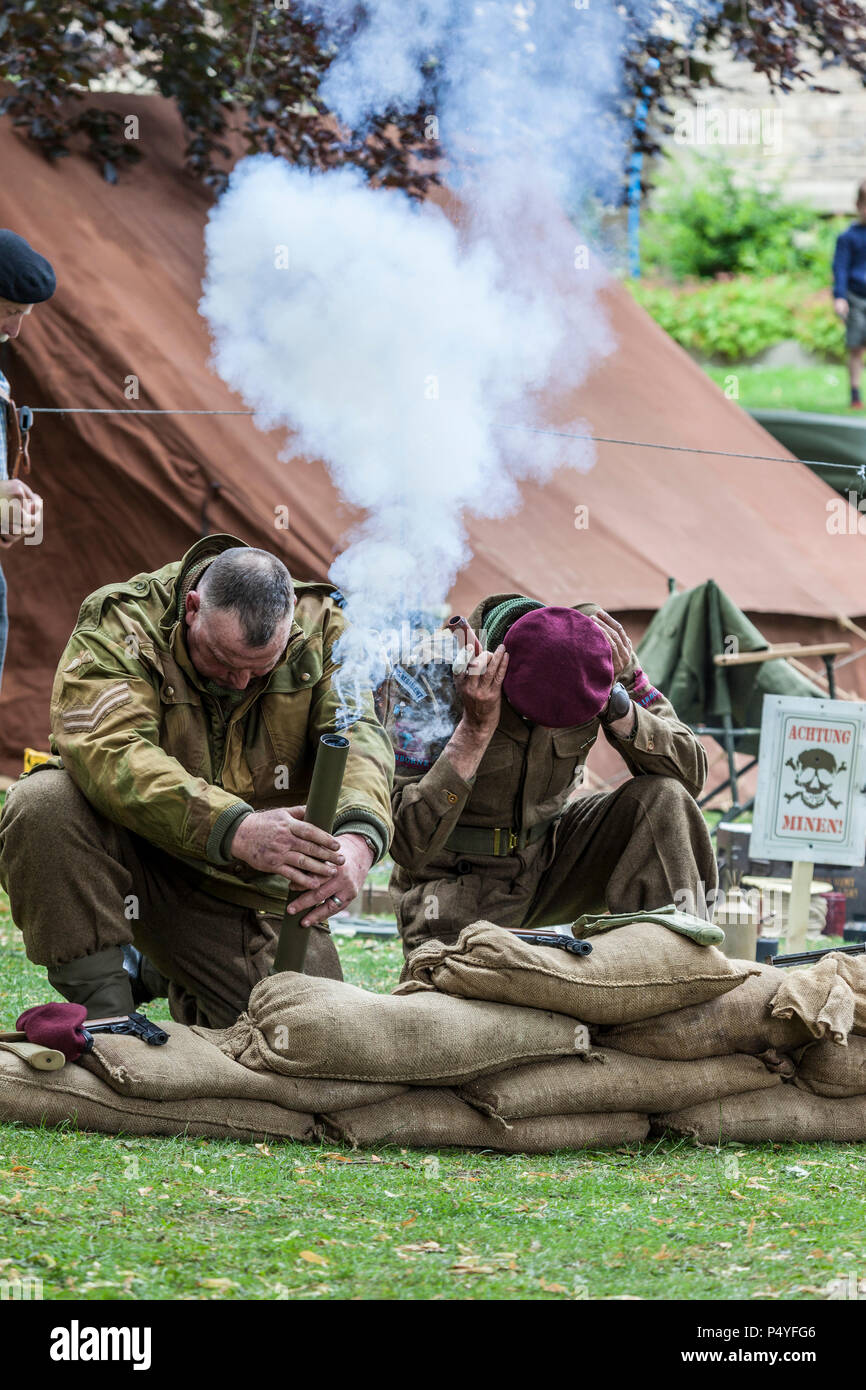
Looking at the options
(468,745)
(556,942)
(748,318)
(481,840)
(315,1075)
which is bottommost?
(315,1075)

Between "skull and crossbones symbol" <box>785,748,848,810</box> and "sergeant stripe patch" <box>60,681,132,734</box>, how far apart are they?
7.66ft

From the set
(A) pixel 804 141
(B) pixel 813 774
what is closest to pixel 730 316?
(A) pixel 804 141

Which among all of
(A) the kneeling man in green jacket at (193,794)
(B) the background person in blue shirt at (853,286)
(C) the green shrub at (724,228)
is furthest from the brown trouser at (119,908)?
(C) the green shrub at (724,228)

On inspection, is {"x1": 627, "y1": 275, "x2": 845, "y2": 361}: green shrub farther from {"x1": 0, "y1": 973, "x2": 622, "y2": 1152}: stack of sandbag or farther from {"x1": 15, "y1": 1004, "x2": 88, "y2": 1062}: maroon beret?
{"x1": 15, "y1": 1004, "x2": 88, "y2": 1062}: maroon beret

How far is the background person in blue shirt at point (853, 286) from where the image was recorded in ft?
34.4

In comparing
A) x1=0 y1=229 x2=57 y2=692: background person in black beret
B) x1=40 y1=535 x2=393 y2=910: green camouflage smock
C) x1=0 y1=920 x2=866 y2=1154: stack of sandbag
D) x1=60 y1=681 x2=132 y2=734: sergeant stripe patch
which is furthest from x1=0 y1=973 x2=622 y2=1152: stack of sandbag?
x1=0 y1=229 x2=57 y2=692: background person in black beret

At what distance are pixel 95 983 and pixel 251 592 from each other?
2.69 feet

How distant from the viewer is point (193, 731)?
3.14 meters

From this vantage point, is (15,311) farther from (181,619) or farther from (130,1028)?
(130,1028)

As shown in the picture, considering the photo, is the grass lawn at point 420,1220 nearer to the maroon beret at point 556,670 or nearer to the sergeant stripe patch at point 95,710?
the sergeant stripe patch at point 95,710

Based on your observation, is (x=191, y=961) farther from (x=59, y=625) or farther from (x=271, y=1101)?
(x=59, y=625)

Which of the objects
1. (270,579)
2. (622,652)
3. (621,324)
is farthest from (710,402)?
(270,579)

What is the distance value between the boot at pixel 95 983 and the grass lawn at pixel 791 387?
1207cm

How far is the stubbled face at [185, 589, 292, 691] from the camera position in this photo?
297 cm
